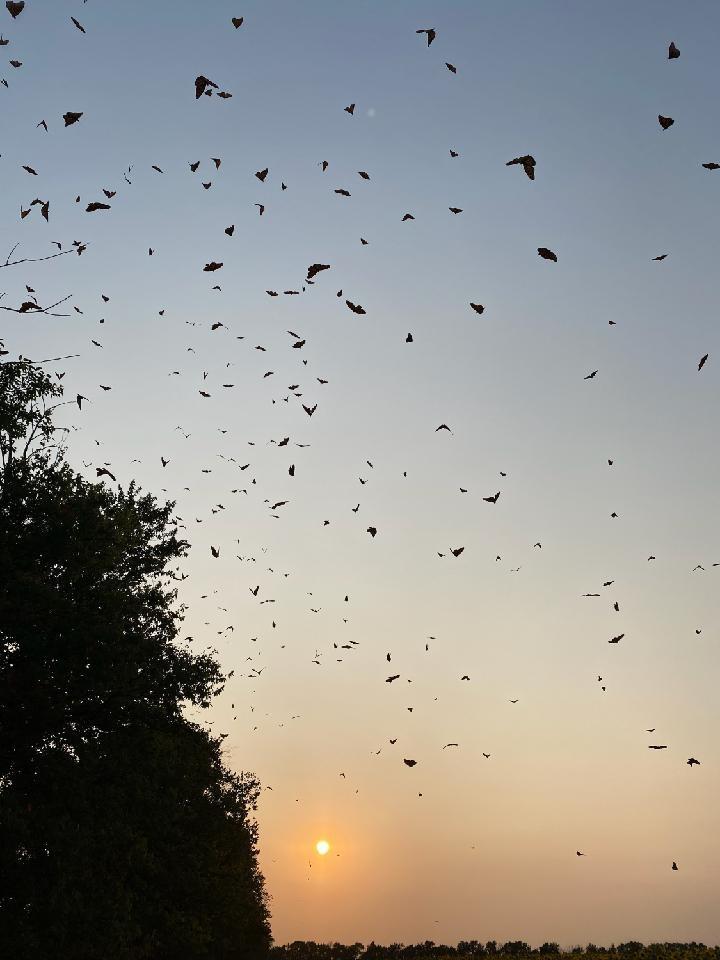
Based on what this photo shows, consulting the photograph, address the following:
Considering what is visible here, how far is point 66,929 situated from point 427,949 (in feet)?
121

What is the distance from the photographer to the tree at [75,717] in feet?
79.6

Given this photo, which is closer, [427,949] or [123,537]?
[123,537]

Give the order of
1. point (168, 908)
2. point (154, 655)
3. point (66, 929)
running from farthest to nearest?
1. point (168, 908)
2. point (154, 655)
3. point (66, 929)

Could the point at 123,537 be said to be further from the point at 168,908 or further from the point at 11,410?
the point at 168,908

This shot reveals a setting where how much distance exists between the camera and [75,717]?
26.3 m

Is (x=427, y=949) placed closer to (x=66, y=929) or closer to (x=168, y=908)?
(x=168, y=908)

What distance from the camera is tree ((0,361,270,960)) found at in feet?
79.6

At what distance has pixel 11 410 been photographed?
30078mm

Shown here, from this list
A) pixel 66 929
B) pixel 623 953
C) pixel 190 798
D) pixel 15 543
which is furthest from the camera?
pixel 190 798

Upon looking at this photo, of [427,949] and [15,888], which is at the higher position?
[15,888]

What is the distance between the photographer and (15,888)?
953 inches

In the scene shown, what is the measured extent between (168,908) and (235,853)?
69.2ft

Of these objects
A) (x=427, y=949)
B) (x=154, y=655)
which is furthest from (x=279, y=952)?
(x=154, y=655)

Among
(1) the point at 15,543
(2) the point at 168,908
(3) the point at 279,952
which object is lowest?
(3) the point at 279,952
